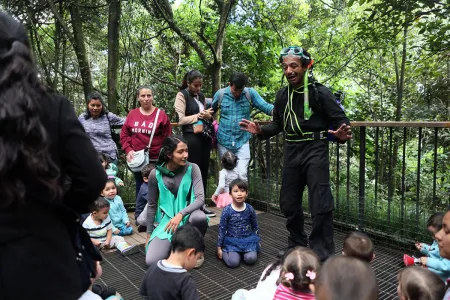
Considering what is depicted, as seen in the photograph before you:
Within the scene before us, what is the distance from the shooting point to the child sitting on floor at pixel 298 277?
1.88 meters

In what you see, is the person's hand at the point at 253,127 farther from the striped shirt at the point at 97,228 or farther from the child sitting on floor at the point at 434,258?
the striped shirt at the point at 97,228

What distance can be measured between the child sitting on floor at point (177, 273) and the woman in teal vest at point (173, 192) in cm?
75

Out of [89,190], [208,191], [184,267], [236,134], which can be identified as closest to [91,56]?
[208,191]

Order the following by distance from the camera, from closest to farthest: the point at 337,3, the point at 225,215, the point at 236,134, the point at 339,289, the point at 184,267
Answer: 1. the point at 339,289
2. the point at 184,267
3. the point at 225,215
4. the point at 236,134
5. the point at 337,3

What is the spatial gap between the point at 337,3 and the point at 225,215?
695cm

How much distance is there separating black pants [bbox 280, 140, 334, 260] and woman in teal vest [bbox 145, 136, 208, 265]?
30.5 inches

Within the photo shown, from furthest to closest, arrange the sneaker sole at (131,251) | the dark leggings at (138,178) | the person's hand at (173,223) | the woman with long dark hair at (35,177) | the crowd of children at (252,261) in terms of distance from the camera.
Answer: the dark leggings at (138,178), the sneaker sole at (131,251), the person's hand at (173,223), the crowd of children at (252,261), the woman with long dark hair at (35,177)

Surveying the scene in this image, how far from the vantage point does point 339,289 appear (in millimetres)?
1306

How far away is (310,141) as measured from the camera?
304 centimetres

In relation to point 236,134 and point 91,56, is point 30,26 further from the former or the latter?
point 236,134

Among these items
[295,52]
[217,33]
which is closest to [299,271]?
[295,52]


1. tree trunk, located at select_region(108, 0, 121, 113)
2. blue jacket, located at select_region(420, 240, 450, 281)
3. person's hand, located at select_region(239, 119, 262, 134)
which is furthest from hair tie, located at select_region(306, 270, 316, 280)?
tree trunk, located at select_region(108, 0, 121, 113)

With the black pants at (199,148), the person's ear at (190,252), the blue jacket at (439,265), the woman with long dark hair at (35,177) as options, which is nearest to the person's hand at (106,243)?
the black pants at (199,148)

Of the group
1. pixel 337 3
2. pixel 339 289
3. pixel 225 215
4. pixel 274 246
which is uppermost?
pixel 337 3
